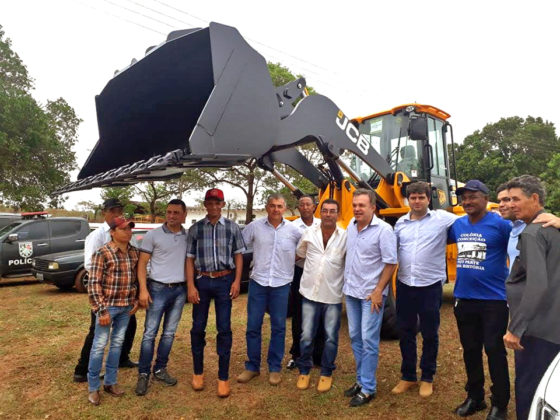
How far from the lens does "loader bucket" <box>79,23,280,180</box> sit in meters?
3.27

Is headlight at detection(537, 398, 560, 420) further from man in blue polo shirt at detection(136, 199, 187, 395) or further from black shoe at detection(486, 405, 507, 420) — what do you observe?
man in blue polo shirt at detection(136, 199, 187, 395)

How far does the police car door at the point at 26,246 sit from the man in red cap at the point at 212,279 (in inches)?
309

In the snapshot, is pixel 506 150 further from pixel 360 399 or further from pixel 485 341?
pixel 360 399

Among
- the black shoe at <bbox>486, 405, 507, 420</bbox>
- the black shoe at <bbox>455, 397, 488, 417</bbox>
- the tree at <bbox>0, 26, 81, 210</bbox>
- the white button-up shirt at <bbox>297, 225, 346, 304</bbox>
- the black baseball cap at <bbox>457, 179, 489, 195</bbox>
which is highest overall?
the tree at <bbox>0, 26, 81, 210</bbox>

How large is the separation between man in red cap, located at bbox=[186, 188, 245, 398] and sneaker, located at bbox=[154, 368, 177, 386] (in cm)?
24

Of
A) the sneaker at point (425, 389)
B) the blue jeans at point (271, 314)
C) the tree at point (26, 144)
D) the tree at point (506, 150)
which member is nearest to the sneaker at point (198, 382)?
the blue jeans at point (271, 314)

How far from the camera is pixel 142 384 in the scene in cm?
373

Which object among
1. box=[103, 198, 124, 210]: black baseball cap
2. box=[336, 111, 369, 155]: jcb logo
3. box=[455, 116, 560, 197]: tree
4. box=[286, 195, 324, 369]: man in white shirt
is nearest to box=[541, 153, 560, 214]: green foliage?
box=[455, 116, 560, 197]: tree

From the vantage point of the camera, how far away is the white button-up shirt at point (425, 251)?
11.8 ft

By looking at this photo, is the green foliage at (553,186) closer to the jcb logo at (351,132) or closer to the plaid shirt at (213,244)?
the jcb logo at (351,132)

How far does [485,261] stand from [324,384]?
1835 mm

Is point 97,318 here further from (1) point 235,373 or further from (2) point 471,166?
(2) point 471,166

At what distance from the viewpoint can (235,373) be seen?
4.27 metres

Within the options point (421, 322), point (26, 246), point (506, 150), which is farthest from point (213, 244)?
point (506, 150)
